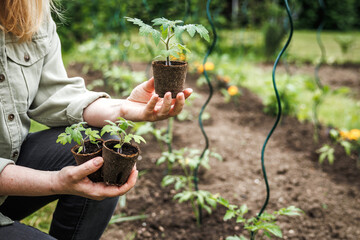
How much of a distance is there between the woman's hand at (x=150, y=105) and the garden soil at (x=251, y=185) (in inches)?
31.7

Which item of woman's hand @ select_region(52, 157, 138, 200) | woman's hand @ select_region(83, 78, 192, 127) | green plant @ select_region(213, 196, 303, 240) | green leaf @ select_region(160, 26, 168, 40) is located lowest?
green plant @ select_region(213, 196, 303, 240)

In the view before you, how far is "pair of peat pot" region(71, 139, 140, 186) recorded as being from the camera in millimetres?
1057

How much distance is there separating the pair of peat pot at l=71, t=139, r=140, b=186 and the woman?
59 mm

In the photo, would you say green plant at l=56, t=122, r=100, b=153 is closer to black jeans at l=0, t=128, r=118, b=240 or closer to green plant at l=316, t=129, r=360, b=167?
black jeans at l=0, t=128, r=118, b=240

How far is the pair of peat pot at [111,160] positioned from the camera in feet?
3.47

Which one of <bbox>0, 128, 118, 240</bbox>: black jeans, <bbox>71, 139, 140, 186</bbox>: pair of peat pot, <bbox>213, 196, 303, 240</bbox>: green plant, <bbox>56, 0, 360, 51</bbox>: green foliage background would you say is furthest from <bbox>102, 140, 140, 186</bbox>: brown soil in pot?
<bbox>56, 0, 360, 51</bbox>: green foliage background

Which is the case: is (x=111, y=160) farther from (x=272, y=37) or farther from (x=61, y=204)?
(x=272, y=37)

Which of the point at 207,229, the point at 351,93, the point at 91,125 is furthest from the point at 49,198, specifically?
the point at 351,93

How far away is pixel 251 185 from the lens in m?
2.20

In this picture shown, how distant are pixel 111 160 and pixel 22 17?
2.26 ft

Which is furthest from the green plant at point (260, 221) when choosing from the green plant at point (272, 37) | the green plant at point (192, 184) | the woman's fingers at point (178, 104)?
the green plant at point (272, 37)

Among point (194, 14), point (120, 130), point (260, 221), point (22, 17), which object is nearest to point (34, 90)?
point (22, 17)

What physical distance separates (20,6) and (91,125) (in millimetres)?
541

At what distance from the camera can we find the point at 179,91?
4.22 ft
